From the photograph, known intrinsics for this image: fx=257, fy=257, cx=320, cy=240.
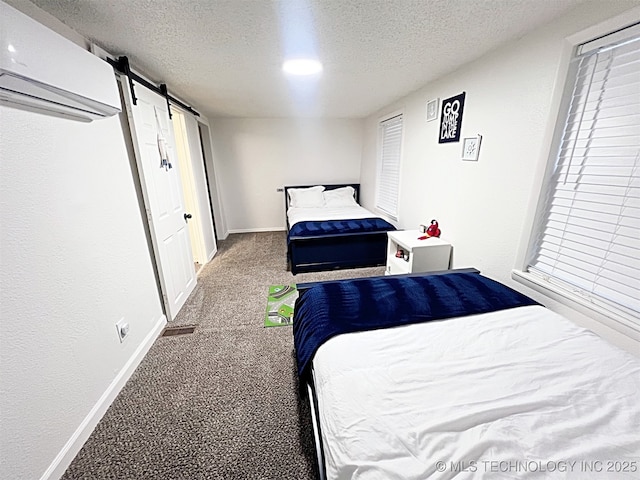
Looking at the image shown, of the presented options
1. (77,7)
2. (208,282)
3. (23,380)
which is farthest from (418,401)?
(208,282)

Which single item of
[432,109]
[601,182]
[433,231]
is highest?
[432,109]

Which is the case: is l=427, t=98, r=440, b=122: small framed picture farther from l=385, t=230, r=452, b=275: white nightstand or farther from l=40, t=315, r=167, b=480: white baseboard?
l=40, t=315, r=167, b=480: white baseboard

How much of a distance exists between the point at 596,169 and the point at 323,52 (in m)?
1.72

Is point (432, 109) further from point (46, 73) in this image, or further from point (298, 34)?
point (46, 73)

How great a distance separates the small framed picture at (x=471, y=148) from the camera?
6.51ft

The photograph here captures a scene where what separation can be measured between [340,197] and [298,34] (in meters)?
3.17

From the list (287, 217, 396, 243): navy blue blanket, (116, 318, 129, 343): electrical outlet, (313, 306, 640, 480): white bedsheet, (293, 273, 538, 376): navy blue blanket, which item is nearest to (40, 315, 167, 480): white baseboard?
(116, 318, 129, 343): electrical outlet

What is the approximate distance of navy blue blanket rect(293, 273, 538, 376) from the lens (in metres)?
1.26

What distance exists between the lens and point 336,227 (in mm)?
3291

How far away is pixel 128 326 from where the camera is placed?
5.68 ft

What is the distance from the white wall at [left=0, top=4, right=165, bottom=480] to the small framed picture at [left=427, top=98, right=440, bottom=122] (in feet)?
8.66

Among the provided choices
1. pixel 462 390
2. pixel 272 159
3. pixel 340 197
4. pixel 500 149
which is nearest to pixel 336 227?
pixel 340 197

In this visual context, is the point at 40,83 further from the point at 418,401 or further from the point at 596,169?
the point at 596,169

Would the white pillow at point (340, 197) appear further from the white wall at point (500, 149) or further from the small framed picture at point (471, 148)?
the small framed picture at point (471, 148)
